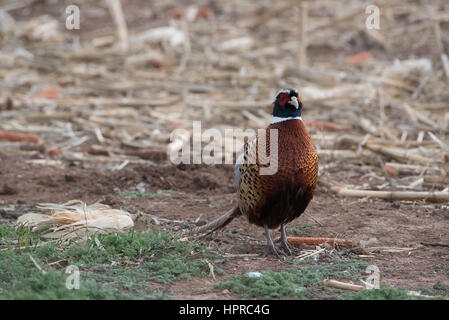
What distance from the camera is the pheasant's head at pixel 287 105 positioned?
4.53 m

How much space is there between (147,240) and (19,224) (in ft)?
3.76

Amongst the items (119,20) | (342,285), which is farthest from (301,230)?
(119,20)

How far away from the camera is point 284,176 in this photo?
14.7 feet

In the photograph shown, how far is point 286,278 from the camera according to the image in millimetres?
3955

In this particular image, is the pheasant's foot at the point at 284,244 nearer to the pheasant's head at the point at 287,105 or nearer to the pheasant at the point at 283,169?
the pheasant at the point at 283,169

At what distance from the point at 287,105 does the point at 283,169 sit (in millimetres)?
450

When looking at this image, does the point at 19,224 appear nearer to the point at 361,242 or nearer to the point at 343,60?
the point at 361,242

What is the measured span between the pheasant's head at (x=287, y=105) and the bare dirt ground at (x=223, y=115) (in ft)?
3.30

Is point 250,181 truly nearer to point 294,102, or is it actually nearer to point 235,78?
point 294,102

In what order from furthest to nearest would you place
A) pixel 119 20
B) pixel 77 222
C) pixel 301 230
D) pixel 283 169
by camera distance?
1. pixel 119 20
2. pixel 301 230
3. pixel 77 222
4. pixel 283 169

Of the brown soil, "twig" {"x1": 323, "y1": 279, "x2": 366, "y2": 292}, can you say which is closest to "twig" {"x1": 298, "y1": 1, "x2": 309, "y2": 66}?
the brown soil

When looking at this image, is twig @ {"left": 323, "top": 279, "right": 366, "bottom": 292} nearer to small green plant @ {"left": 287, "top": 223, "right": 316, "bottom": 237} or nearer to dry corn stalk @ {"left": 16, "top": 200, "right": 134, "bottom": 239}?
small green plant @ {"left": 287, "top": 223, "right": 316, "bottom": 237}


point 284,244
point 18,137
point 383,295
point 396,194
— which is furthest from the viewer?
point 18,137

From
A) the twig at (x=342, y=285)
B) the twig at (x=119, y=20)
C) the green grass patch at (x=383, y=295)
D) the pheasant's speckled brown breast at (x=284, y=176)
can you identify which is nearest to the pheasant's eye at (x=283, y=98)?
the pheasant's speckled brown breast at (x=284, y=176)
